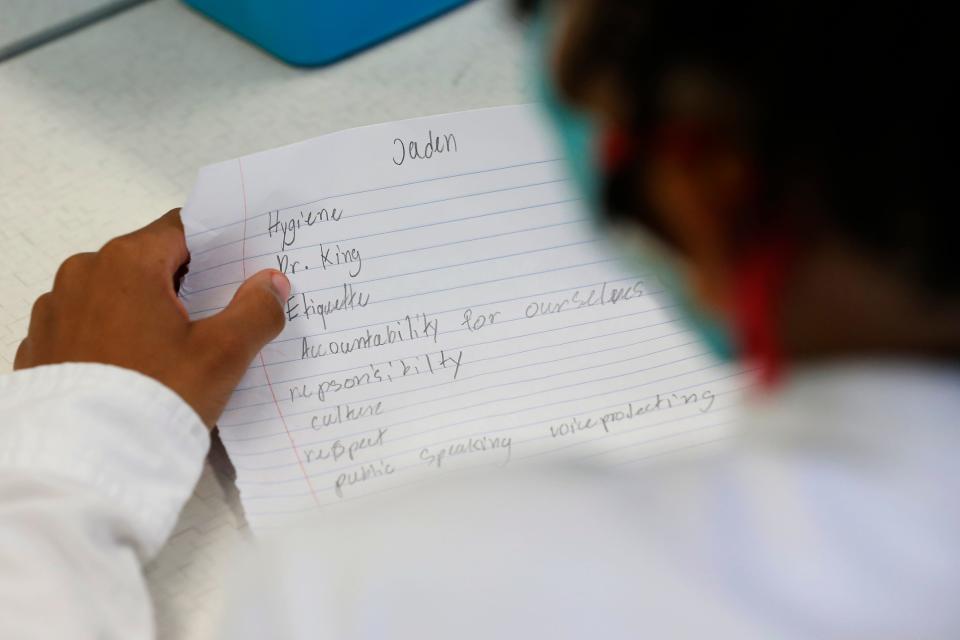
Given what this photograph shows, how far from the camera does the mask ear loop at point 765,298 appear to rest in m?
0.24

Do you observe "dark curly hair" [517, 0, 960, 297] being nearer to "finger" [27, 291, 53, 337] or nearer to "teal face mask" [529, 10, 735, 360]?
"teal face mask" [529, 10, 735, 360]

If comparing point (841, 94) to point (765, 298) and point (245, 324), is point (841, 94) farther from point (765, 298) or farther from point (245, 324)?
point (245, 324)

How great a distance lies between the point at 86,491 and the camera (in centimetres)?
43

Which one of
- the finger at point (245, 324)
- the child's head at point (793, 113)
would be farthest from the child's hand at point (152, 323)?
the child's head at point (793, 113)

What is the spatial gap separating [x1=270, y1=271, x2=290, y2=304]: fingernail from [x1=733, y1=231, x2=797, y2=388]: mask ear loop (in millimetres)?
302

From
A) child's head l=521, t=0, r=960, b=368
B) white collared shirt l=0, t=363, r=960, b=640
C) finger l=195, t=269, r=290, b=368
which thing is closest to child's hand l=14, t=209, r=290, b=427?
finger l=195, t=269, r=290, b=368

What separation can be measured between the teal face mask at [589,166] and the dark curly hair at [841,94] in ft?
0.15

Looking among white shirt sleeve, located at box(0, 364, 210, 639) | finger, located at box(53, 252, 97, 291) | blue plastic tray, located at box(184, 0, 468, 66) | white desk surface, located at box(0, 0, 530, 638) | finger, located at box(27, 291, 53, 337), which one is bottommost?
white shirt sleeve, located at box(0, 364, 210, 639)

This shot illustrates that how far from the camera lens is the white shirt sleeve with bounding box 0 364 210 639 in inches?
16.0

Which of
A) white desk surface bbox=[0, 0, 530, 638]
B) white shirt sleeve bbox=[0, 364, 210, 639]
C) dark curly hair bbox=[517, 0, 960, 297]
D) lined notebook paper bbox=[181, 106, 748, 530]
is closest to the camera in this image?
dark curly hair bbox=[517, 0, 960, 297]

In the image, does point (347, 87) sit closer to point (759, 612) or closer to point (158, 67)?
point (158, 67)

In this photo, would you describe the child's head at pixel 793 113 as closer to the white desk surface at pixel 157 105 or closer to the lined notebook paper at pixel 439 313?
the lined notebook paper at pixel 439 313

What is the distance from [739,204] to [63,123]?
63cm

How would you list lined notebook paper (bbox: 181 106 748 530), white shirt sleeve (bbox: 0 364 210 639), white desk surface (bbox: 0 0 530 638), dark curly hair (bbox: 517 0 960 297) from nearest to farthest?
dark curly hair (bbox: 517 0 960 297) → white shirt sleeve (bbox: 0 364 210 639) → lined notebook paper (bbox: 181 106 748 530) → white desk surface (bbox: 0 0 530 638)
